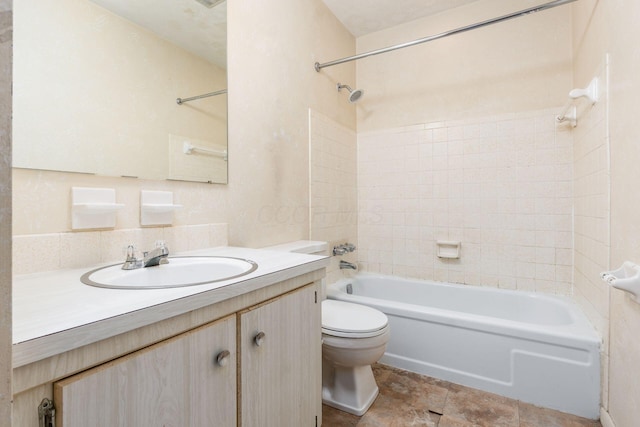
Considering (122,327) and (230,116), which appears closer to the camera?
(122,327)

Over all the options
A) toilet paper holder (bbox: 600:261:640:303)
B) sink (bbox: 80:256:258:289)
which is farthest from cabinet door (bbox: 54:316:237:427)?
toilet paper holder (bbox: 600:261:640:303)

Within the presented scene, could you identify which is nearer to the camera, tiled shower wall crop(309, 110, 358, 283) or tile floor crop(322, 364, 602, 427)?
tile floor crop(322, 364, 602, 427)

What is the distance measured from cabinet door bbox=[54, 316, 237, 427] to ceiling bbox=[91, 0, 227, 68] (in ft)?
3.79

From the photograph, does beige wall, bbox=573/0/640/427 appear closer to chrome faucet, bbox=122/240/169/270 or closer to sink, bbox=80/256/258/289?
sink, bbox=80/256/258/289

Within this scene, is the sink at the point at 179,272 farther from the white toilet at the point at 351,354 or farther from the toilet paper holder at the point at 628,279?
the toilet paper holder at the point at 628,279

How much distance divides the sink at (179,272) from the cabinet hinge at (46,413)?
429 millimetres

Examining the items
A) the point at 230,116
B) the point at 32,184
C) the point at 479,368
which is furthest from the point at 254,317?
the point at 479,368

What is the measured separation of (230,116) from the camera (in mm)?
1558

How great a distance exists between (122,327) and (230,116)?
1.22m

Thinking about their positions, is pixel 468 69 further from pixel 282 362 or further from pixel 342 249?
pixel 282 362

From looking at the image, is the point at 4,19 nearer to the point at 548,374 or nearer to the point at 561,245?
the point at 548,374

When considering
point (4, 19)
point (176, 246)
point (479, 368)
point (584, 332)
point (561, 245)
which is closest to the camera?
point (4, 19)

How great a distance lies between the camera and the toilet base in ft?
5.11

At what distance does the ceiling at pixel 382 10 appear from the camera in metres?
2.33
